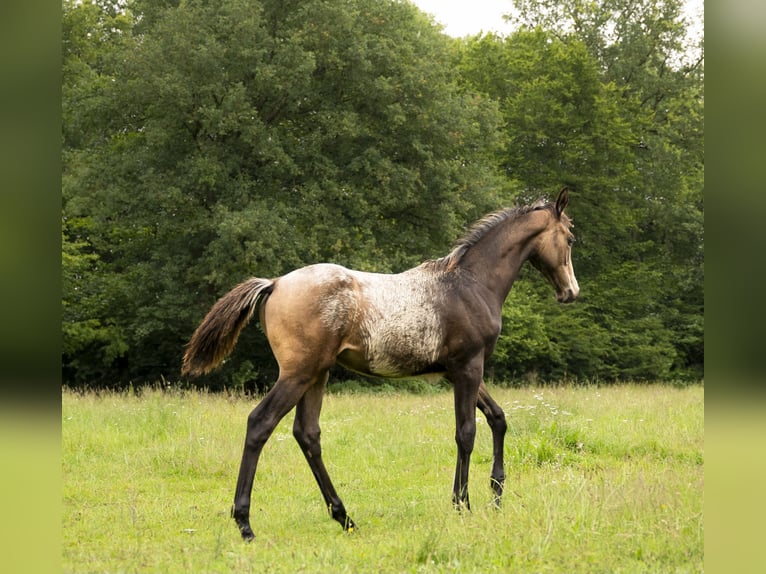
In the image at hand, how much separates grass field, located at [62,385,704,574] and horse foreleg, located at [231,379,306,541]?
0.77 ft

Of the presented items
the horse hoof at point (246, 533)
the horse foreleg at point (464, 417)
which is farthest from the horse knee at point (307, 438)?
the horse foreleg at point (464, 417)

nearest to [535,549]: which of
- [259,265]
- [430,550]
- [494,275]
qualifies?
[430,550]

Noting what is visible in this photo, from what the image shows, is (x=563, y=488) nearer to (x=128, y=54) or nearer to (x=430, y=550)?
(x=430, y=550)

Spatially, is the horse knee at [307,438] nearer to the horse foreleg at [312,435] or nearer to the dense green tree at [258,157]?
the horse foreleg at [312,435]

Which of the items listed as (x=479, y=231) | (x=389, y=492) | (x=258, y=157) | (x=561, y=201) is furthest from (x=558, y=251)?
(x=258, y=157)

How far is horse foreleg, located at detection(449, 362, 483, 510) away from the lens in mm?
6105

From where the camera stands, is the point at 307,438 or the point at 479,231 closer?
the point at 307,438

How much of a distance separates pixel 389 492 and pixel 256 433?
2112 millimetres

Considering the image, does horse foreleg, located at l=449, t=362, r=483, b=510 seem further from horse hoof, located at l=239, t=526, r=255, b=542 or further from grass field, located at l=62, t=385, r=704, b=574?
horse hoof, located at l=239, t=526, r=255, b=542

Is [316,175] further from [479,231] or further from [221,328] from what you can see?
[221,328]

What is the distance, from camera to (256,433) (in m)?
5.55

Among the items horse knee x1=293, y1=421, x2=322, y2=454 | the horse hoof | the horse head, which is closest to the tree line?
the horse head

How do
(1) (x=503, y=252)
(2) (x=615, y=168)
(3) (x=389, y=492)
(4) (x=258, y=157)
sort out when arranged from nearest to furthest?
(1) (x=503, y=252) < (3) (x=389, y=492) < (4) (x=258, y=157) < (2) (x=615, y=168)

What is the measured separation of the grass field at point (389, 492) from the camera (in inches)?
185
